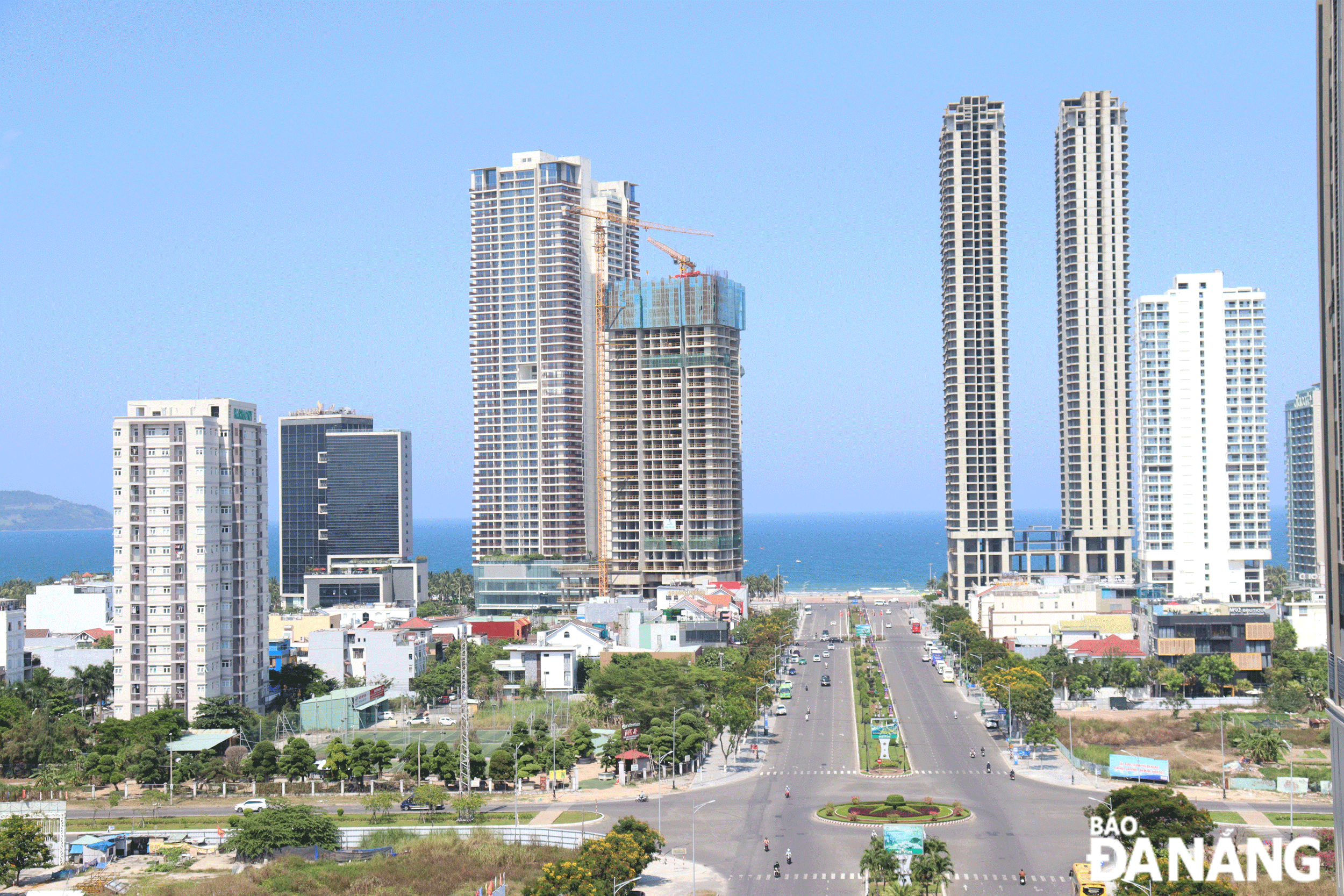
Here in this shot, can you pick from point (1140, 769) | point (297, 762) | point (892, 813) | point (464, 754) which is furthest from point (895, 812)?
point (297, 762)

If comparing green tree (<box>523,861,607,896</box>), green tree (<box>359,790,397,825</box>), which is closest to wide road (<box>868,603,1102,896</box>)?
green tree (<box>523,861,607,896</box>)

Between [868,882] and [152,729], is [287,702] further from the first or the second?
[868,882]

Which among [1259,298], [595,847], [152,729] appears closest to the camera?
[595,847]

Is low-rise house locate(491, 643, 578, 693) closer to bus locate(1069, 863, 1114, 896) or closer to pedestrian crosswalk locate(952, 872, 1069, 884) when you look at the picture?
pedestrian crosswalk locate(952, 872, 1069, 884)

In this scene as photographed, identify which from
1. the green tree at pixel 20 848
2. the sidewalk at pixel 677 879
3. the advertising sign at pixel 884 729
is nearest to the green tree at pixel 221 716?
the green tree at pixel 20 848

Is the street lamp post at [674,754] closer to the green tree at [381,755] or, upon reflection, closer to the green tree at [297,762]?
the green tree at [381,755]

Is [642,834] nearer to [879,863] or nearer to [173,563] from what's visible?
[879,863]

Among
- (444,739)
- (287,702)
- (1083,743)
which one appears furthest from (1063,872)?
(287,702)
